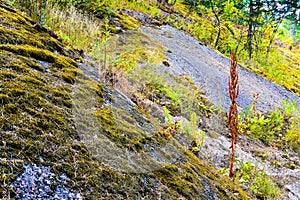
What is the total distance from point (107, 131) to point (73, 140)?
1.44 ft

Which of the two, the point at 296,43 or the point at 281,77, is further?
the point at 296,43

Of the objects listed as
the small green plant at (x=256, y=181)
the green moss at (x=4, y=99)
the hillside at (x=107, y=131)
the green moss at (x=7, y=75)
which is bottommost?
the small green plant at (x=256, y=181)

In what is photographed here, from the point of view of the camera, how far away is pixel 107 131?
242 centimetres

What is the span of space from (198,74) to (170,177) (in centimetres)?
581

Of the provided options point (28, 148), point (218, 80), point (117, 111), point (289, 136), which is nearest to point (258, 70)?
point (218, 80)

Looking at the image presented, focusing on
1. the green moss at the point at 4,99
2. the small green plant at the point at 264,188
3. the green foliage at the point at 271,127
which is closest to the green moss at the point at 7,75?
the green moss at the point at 4,99

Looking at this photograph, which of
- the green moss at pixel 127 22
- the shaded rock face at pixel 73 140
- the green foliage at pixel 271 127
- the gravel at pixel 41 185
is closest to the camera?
the gravel at pixel 41 185

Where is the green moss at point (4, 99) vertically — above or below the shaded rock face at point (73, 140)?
above

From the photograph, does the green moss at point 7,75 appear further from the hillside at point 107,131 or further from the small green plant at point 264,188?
the small green plant at point 264,188

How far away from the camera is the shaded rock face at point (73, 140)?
166 cm

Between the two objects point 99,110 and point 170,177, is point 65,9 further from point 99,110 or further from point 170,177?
point 170,177

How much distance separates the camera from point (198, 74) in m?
7.95

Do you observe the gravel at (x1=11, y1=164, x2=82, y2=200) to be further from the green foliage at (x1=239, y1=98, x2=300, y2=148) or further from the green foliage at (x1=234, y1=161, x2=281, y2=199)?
the green foliage at (x1=239, y1=98, x2=300, y2=148)

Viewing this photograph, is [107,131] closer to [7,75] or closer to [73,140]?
[73,140]
